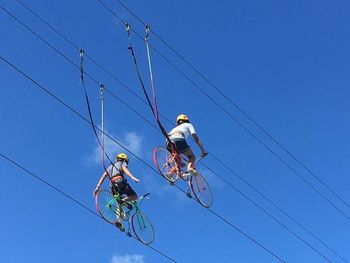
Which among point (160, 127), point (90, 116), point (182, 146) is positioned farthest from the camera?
→ point (182, 146)

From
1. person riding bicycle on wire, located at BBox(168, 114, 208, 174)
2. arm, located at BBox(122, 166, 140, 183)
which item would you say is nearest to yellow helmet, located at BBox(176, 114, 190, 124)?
person riding bicycle on wire, located at BBox(168, 114, 208, 174)

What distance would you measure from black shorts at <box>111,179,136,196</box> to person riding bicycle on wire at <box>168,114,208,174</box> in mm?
1614

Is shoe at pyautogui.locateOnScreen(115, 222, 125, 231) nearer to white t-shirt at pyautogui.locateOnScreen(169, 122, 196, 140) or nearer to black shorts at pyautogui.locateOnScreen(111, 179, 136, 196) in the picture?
black shorts at pyautogui.locateOnScreen(111, 179, 136, 196)

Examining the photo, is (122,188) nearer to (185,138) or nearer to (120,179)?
(120,179)

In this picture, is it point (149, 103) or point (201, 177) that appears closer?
point (149, 103)

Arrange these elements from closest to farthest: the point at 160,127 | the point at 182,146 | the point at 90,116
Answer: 1. the point at 90,116
2. the point at 160,127
3. the point at 182,146

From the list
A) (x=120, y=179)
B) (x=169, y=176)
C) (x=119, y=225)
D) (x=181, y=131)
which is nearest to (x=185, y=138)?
(x=181, y=131)

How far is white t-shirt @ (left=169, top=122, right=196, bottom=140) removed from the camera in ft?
53.1

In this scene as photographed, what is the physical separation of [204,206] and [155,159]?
2.01 meters

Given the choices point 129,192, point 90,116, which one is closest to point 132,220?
point 129,192

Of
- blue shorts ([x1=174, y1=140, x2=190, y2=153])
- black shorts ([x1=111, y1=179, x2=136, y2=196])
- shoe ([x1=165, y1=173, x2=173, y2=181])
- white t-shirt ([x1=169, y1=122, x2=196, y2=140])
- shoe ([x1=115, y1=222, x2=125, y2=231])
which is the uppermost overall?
white t-shirt ([x1=169, y1=122, x2=196, y2=140])

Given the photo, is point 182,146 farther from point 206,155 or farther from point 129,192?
point 129,192

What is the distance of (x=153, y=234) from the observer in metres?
16.7

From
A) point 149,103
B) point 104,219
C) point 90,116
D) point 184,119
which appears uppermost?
point 184,119
